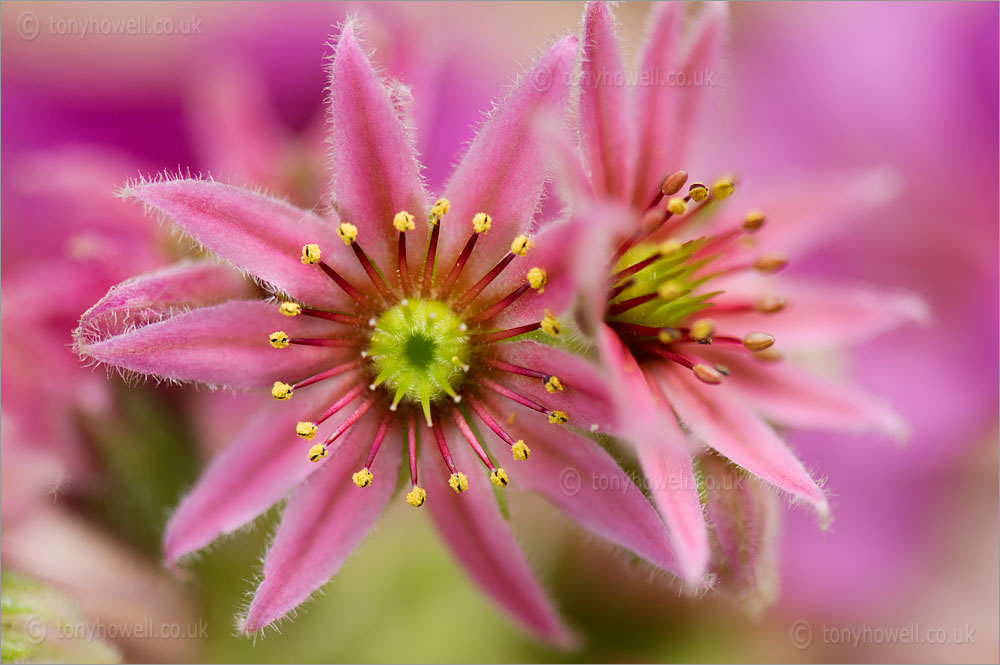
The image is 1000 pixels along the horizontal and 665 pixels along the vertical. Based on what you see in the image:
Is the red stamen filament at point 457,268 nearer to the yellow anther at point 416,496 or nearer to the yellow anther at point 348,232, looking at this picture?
the yellow anther at point 348,232

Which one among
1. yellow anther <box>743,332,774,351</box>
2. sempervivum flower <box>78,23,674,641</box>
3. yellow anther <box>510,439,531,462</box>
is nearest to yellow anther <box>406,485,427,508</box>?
sempervivum flower <box>78,23,674,641</box>

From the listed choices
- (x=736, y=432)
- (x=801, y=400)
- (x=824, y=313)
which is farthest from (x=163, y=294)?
(x=824, y=313)

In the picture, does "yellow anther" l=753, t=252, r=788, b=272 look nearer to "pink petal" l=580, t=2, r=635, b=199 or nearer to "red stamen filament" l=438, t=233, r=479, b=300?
"pink petal" l=580, t=2, r=635, b=199

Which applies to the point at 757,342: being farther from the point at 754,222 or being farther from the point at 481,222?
the point at 481,222

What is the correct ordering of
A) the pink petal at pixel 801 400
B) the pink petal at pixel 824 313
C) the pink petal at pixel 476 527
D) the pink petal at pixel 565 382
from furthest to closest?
the pink petal at pixel 824 313, the pink petal at pixel 801 400, the pink petal at pixel 476 527, the pink petal at pixel 565 382

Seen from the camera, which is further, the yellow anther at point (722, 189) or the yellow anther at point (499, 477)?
the yellow anther at point (722, 189)

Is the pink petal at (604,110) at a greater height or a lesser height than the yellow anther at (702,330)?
greater

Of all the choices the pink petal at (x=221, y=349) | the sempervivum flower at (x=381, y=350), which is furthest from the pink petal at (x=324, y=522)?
the pink petal at (x=221, y=349)

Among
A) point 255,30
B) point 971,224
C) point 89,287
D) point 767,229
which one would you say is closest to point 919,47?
point 971,224

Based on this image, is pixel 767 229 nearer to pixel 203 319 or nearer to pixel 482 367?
pixel 482 367
